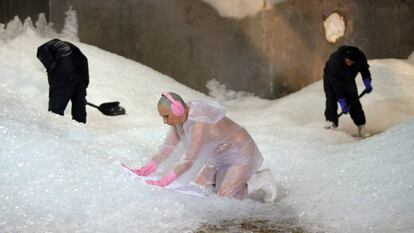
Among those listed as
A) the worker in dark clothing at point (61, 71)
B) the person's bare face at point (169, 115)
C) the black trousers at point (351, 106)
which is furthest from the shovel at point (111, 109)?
the person's bare face at point (169, 115)

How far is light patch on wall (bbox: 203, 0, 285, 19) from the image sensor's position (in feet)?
30.7

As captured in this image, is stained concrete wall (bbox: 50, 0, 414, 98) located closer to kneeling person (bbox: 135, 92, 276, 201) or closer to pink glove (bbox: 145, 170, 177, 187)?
kneeling person (bbox: 135, 92, 276, 201)

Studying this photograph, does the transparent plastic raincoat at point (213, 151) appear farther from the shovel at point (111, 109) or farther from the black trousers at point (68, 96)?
the shovel at point (111, 109)

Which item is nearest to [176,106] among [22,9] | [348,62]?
[348,62]

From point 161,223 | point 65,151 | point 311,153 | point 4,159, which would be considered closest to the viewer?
point 161,223

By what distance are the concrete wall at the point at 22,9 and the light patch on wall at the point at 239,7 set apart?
8.01 feet

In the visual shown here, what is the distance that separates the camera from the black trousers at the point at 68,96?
5953mm

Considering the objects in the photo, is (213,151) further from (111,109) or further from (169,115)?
(111,109)

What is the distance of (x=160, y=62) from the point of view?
9594mm

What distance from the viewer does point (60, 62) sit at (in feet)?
19.6

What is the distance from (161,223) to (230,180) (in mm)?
796

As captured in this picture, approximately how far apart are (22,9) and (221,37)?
2.94m

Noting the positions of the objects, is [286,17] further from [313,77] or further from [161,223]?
[161,223]

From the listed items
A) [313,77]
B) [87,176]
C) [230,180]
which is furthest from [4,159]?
[313,77]
